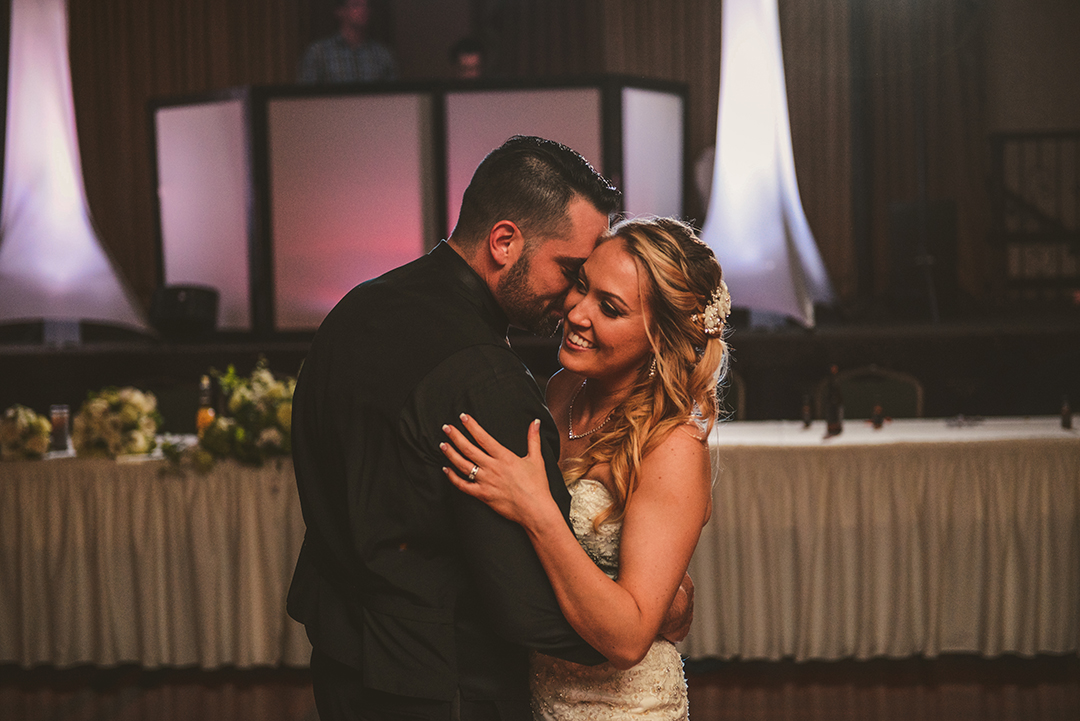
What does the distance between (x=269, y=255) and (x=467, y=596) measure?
5833 millimetres

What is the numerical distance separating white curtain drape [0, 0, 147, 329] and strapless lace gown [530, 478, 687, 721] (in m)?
5.52

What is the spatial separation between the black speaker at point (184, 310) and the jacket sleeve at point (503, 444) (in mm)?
5827

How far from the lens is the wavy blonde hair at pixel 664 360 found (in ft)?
5.86

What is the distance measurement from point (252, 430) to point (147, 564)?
2.23 feet

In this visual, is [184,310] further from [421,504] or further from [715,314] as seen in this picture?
[421,504]

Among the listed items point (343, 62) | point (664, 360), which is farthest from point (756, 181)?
point (664, 360)

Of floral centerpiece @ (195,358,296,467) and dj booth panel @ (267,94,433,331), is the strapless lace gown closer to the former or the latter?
floral centerpiece @ (195,358,296,467)

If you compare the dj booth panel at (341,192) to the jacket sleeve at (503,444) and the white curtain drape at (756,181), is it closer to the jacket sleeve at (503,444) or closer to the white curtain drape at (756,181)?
the white curtain drape at (756,181)

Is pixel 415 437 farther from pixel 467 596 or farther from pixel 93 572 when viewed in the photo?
pixel 93 572

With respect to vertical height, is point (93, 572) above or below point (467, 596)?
below

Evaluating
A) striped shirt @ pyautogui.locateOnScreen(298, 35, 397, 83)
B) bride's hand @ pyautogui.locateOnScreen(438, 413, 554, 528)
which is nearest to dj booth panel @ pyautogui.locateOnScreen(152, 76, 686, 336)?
striped shirt @ pyautogui.locateOnScreen(298, 35, 397, 83)

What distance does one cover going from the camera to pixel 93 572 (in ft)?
12.2

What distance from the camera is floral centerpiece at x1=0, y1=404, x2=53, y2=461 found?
374 centimetres

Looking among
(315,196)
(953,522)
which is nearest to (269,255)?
A: (315,196)
